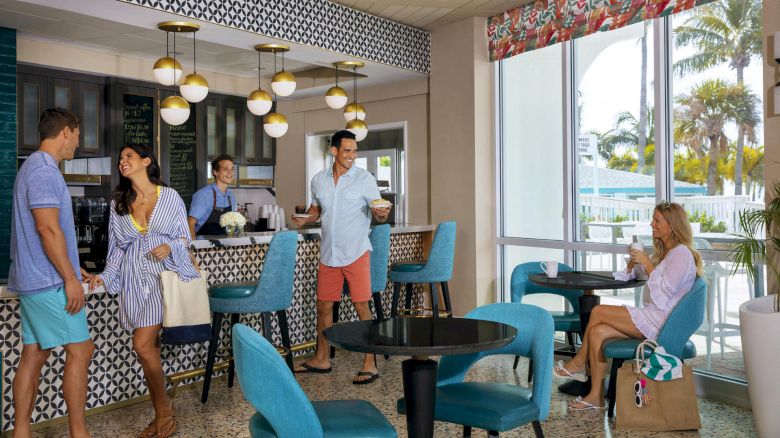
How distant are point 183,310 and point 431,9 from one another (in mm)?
3781

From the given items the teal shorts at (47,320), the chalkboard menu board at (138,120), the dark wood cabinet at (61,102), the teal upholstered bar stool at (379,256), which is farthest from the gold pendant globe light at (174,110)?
the teal shorts at (47,320)

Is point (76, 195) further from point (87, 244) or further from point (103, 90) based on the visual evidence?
point (103, 90)

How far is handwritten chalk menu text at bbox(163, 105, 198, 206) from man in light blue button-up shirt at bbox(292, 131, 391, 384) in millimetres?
3482

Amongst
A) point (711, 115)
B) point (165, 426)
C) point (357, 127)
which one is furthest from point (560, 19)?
point (165, 426)

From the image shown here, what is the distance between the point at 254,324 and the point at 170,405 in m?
1.44

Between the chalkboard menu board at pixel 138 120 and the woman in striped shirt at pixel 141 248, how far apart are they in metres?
4.09

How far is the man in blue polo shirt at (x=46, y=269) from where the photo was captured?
3.11m

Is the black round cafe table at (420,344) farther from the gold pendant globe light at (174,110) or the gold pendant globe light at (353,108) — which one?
the gold pendant globe light at (353,108)

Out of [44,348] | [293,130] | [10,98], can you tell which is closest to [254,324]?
[44,348]

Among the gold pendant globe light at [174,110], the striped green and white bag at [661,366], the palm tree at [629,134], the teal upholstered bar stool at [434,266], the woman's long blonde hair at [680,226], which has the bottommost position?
the striped green and white bag at [661,366]

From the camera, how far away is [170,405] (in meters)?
3.80

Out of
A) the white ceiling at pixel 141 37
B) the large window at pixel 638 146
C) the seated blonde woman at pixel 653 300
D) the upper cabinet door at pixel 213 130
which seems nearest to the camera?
the seated blonde woman at pixel 653 300

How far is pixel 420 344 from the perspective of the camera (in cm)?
235

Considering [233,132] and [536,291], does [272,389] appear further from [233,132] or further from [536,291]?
[233,132]
